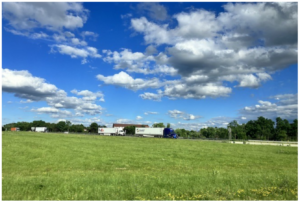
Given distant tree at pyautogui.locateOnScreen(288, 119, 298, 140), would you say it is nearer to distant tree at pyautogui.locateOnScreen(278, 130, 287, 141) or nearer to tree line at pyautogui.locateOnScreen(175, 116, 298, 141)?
tree line at pyautogui.locateOnScreen(175, 116, 298, 141)

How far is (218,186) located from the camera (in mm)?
11297

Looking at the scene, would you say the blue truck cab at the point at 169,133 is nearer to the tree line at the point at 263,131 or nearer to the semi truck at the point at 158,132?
the semi truck at the point at 158,132

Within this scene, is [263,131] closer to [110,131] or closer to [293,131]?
[293,131]

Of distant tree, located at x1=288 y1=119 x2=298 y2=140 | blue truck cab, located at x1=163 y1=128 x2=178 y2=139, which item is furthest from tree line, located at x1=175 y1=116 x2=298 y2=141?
blue truck cab, located at x1=163 y1=128 x2=178 y2=139

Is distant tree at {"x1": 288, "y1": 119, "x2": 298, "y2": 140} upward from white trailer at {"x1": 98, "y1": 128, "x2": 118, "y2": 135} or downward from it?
upward

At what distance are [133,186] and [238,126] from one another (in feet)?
434

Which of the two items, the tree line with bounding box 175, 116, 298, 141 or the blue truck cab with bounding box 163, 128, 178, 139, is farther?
the tree line with bounding box 175, 116, 298, 141

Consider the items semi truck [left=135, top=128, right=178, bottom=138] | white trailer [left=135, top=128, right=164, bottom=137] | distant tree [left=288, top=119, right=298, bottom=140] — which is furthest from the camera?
distant tree [left=288, top=119, right=298, bottom=140]

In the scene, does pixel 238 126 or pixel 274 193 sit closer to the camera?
pixel 274 193

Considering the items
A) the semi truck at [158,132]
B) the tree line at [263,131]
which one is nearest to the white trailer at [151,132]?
the semi truck at [158,132]

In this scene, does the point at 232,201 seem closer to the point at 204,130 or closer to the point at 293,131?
the point at 293,131

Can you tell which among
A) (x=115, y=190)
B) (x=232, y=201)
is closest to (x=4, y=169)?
(x=115, y=190)

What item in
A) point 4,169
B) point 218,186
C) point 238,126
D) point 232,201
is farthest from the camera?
point 238,126

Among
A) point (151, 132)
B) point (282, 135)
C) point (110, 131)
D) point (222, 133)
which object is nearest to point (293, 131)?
point (282, 135)
